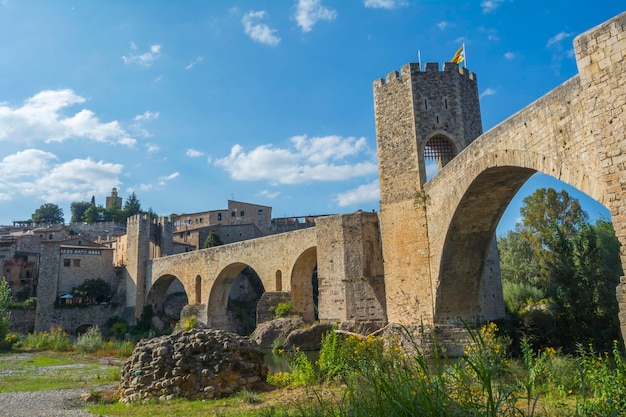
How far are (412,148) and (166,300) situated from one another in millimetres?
25343

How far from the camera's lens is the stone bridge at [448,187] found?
6551mm

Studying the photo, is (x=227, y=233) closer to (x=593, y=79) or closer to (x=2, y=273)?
(x=2, y=273)

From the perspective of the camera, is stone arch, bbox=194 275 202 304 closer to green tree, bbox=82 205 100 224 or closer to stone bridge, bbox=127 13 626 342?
stone bridge, bbox=127 13 626 342

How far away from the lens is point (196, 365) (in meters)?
8.67

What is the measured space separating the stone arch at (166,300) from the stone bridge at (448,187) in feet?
42.1

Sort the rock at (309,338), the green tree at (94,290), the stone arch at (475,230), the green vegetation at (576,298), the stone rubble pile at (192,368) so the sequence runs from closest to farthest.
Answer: the stone rubble pile at (192,368)
the stone arch at (475,230)
the green vegetation at (576,298)
the rock at (309,338)
the green tree at (94,290)

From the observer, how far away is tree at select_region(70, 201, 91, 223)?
258 feet

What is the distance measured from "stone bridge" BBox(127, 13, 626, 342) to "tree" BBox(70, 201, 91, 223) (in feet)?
219

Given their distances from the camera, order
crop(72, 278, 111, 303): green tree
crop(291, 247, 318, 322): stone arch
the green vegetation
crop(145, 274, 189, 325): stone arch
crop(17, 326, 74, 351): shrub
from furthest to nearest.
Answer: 1. crop(72, 278, 111, 303): green tree
2. crop(145, 274, 189, 325): stone arch
3. crop(291, 247, 318, 322): stone arch
4. crop(17, 326, 74, 351): shrub
5. the green vegetation

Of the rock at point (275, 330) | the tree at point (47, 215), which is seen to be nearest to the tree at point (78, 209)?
the tree at point (47, 215)

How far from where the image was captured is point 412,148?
14531 millimetres

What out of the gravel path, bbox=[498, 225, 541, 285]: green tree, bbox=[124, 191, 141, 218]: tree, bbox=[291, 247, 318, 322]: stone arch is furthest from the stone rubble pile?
bbox=[124, 191, 141, 218]: tree

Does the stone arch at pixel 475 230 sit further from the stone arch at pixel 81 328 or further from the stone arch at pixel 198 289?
the stone arch at pixel 81 328

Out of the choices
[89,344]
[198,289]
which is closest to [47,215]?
[198,289]
